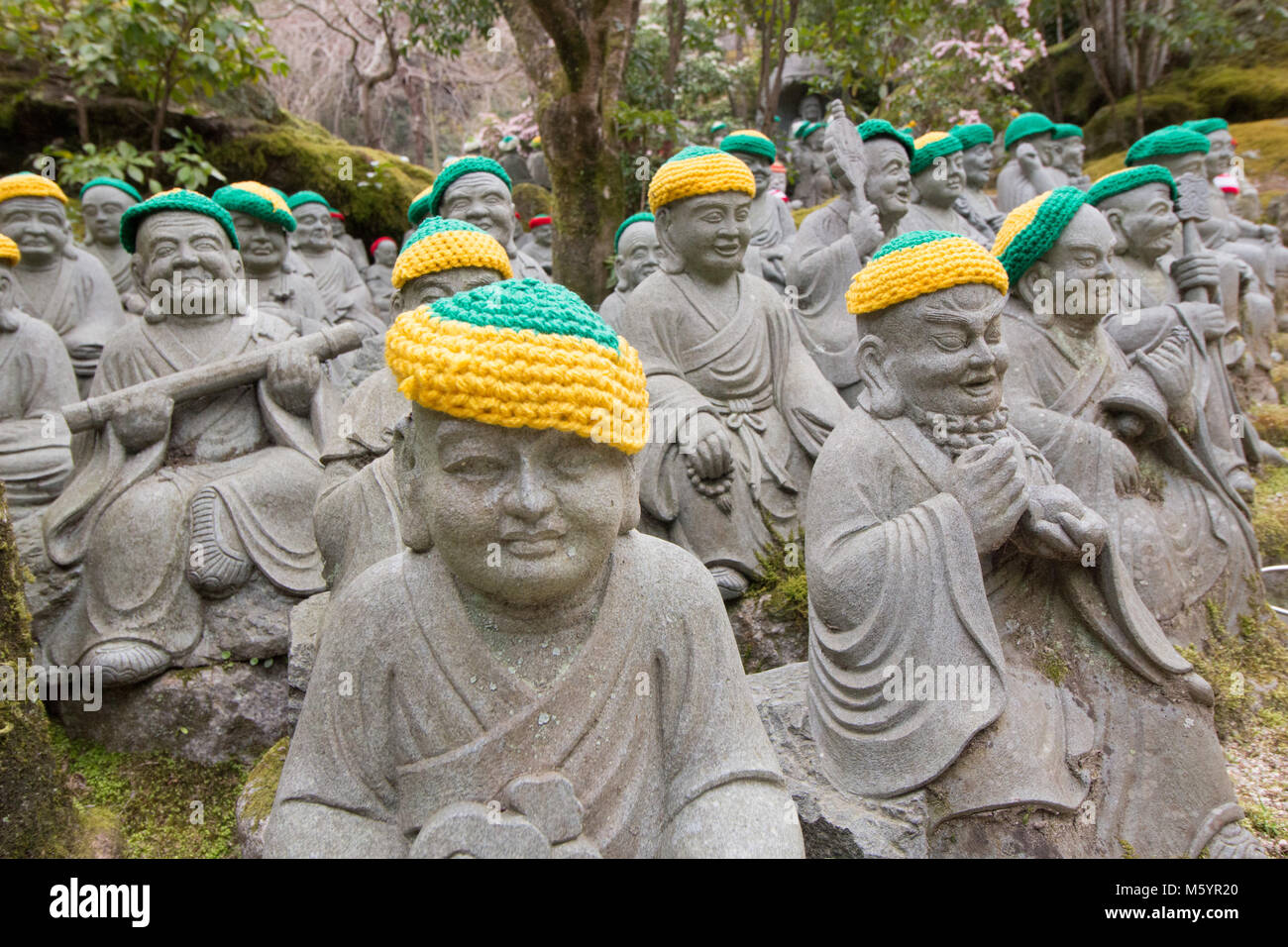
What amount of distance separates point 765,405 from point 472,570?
375 cm

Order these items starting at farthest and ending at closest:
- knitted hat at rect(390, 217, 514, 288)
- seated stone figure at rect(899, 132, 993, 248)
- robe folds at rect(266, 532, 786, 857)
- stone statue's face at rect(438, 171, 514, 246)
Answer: seated stone figure at rect(899, 132, 993, 248)
stone statue's face at rect(438, 171, 514, 246)
knitted hat at rect(390, 217, 514, 288)
robe folds at rect(266, 532, 786, 857)

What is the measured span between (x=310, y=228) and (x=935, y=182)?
7057mm

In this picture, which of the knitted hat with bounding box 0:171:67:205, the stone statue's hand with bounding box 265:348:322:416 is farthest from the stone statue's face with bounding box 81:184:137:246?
the stone statue's hand with bounding box 265:348:322:416

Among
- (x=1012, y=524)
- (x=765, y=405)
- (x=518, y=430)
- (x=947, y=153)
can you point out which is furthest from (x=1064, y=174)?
(x=518, y=430)

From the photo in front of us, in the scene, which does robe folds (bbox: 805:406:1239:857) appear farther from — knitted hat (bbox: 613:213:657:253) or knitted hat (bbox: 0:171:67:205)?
knitted hat (bbox: 0:171:67:205)

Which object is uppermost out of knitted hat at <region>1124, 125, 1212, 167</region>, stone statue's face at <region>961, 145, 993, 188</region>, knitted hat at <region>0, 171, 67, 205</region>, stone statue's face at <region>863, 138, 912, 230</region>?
stone statue's face at <region>961, 145, 993, 188</region>

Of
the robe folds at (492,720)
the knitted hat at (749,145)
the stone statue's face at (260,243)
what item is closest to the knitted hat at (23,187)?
the stone statue's face at (260,243)

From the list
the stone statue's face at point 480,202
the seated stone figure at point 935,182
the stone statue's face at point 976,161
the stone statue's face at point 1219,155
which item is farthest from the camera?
the stone statue's face at point 976,161

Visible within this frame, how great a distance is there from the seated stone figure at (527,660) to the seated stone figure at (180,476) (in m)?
3.01

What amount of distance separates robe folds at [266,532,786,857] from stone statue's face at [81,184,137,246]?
823 centimetres

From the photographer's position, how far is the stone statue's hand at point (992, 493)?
3.13 meters

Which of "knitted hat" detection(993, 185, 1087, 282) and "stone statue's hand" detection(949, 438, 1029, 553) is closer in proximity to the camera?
"stone statue's hand" detection(949, 438, 1029, 553)

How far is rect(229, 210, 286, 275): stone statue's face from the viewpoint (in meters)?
7.83

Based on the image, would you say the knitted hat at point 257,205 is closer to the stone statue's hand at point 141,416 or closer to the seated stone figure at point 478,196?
the seated stone figure at point 478,196
